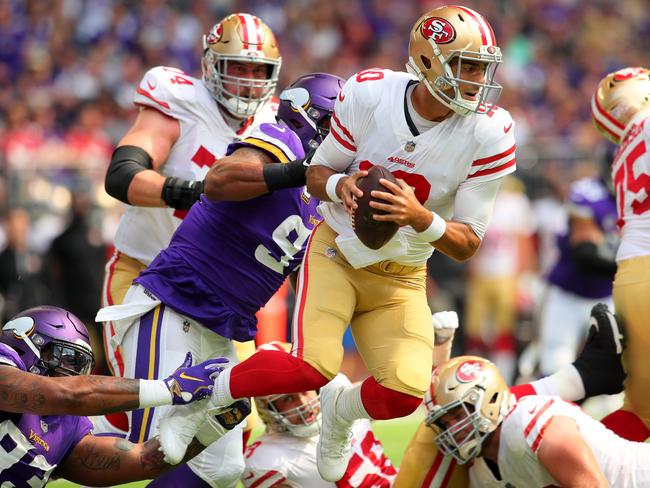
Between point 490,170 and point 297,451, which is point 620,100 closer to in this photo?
point 490,170

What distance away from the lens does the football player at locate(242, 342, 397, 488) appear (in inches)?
202

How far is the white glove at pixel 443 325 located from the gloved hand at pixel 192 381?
139 cm

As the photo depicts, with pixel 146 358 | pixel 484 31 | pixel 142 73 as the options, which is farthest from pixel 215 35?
pixel 142 73

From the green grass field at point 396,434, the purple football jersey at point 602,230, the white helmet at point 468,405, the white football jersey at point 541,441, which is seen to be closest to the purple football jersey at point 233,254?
the white helmet at point 468,405

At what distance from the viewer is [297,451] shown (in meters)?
5.24

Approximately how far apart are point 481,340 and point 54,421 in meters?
7.21

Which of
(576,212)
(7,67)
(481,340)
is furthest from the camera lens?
(7,67)

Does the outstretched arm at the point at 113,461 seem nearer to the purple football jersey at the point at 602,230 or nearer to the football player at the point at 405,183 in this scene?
the football player at the point at 405,183

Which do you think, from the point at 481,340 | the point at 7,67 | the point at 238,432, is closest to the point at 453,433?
the point at 238,432

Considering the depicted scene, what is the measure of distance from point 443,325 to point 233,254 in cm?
124

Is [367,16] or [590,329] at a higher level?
[590,329]

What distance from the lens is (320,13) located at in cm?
1575

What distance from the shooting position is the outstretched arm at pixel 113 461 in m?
4.44

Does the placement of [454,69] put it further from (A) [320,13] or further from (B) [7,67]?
(A) [320,13]
